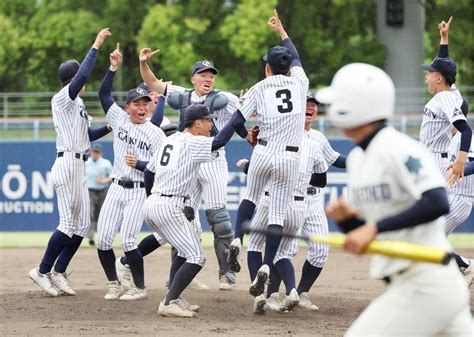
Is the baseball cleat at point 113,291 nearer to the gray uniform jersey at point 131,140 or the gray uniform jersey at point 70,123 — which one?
the gray uniform jersey at point 131,140

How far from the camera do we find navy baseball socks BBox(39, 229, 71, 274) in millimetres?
10758

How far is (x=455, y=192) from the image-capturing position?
11070 millimetres

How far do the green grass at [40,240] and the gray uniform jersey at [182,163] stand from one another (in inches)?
345

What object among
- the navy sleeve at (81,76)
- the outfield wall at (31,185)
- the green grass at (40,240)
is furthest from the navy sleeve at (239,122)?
the outfield wall at (31,185)

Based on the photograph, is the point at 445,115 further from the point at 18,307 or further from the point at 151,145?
the point at 18,307

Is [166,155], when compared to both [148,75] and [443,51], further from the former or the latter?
[443,51]

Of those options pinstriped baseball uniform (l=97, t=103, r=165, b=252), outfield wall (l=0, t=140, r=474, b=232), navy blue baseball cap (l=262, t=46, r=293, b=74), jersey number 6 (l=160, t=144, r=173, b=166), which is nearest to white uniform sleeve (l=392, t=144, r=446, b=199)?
jersey number 6 (l=160, t=144, r=173, b=166)

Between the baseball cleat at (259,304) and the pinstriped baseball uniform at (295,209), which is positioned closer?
the baseball cleat at (259,304)

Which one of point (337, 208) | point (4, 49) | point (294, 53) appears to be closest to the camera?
point (337, 208)

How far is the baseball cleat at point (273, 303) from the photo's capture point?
Answer: 32.1ft

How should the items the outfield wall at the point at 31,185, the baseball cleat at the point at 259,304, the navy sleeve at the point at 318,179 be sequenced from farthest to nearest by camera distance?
1. the outfield wall at the point at 31,185
2. the navy sleeve at the point at 318,179
3. the baseball cleat at the point at 259,304

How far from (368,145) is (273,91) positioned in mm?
4517

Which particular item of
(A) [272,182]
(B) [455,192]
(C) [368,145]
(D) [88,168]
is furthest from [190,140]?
(D) [88,168]

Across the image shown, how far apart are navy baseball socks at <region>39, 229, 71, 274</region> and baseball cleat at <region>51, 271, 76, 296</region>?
0.37 feet
